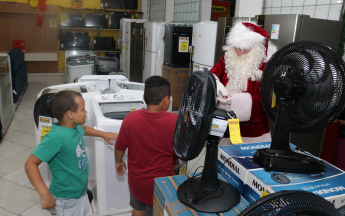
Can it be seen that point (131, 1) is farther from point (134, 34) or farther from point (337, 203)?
point (337, 203)

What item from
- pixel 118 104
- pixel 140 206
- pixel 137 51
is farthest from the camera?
pixel 137 51

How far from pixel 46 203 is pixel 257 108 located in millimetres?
1415

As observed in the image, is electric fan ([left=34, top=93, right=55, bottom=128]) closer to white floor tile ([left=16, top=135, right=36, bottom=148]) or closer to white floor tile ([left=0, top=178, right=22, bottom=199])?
white floor tile ([left=0, top=178, right=22, bottom=199])

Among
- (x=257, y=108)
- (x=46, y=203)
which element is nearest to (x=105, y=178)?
(x=46, y=203)

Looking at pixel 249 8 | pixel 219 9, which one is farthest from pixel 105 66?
pixel 219 9

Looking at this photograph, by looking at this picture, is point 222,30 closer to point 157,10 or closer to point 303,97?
point 303,97

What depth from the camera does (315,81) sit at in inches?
40.6

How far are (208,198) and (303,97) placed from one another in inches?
21.8

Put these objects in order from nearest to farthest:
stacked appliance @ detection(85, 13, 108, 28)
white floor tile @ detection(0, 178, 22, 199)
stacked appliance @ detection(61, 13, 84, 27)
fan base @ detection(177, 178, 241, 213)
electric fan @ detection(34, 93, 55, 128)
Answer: fan base @ detection(177, 178, 241, 213) < electric fan @ detection(34, 93, 55, 128) < white floor tile @ detection(0, 178, 22, 199) < stacked appliance @ detection(61, 13, 84, 27) < stacked appliance @ detection(85, 13, 108, 28)

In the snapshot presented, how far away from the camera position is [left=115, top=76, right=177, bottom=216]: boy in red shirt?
56.4 inches

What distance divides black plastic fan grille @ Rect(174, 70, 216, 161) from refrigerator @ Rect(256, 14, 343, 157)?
5.90 feet

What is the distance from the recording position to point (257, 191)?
1.01 metres

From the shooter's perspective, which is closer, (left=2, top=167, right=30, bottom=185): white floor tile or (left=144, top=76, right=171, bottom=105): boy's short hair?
(left=144, top=76, right=171, bottom=105): boy's short hair

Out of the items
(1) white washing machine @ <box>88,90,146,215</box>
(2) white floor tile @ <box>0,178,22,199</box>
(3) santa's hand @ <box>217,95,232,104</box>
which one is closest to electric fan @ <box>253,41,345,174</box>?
(3) santa's hand @ <box>217,95,232,104</box>
